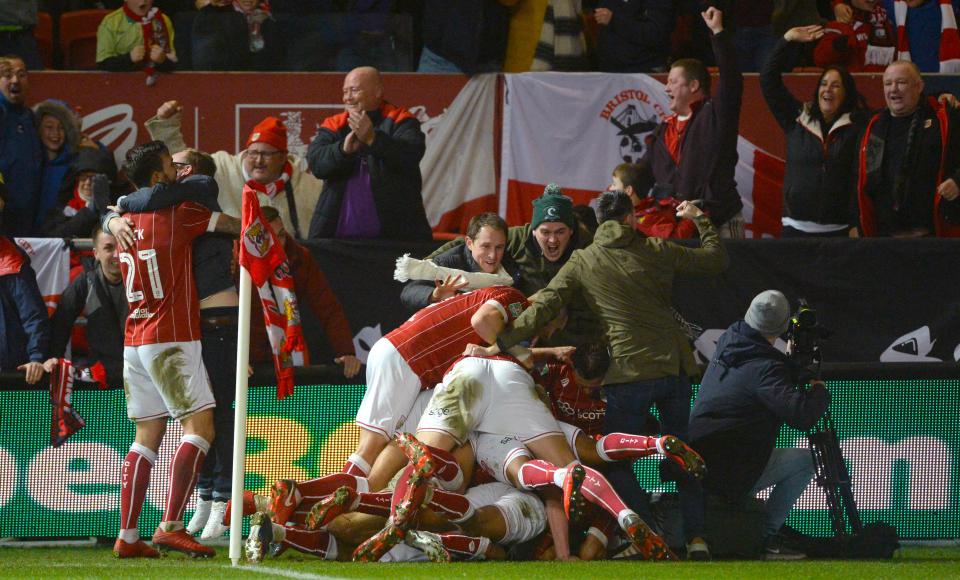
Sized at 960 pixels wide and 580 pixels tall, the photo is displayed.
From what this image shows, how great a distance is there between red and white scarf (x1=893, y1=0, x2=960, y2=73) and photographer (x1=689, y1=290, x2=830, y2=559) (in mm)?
4653

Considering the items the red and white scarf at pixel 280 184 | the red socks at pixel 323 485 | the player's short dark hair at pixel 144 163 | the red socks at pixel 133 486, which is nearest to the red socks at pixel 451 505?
the red socks at pixel 323 485

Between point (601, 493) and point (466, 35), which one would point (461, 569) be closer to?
point (601, 493)

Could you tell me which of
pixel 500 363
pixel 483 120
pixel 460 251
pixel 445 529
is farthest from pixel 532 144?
pixel 445 529

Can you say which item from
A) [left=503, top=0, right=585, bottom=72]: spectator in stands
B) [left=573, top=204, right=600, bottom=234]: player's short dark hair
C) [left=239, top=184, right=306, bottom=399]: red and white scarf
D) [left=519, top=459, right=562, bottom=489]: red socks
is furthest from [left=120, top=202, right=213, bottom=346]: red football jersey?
[left=503, top=0, right=585, bottom=72]: spectator in stands

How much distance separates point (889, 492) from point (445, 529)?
9.04 ft

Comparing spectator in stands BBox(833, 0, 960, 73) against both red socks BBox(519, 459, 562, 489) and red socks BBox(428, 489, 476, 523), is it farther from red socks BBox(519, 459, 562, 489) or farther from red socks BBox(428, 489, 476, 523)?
red socks BBox(428, 489, 476, 523)

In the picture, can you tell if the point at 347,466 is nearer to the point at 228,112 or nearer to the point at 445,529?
the point at 445,529

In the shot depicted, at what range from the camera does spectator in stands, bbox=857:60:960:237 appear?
966 cm

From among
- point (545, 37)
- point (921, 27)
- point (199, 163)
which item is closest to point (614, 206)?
point (199, 163)

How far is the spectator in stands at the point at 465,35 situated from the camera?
11109mm

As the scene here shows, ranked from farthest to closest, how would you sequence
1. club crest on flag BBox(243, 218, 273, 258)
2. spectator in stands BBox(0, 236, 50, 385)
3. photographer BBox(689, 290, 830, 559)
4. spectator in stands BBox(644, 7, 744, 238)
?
spectator in stands BBox(644, 7, 744, 238) < spectator in stands BBox(0, 236, 50, 385) < photographer BBox(689, 290, 830, 559) < club crest on flag BBox(243, 218, 273, 258)

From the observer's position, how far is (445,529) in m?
7.30

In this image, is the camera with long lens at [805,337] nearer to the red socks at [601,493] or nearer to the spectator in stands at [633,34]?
the red socks at [601,493]

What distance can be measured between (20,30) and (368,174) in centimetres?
363
